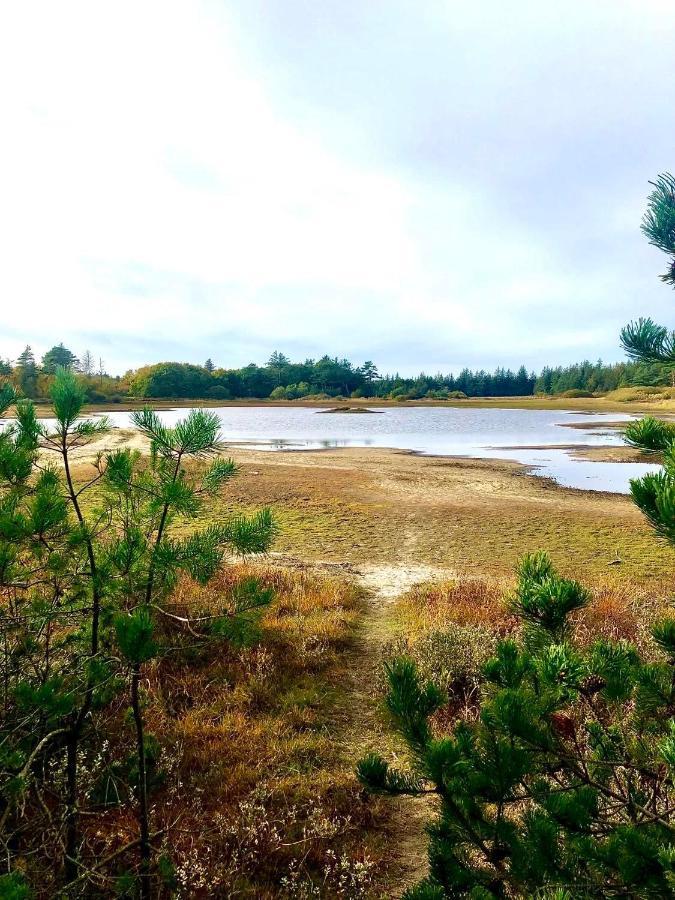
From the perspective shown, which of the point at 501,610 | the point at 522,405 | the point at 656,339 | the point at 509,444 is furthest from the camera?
the point at 522,405

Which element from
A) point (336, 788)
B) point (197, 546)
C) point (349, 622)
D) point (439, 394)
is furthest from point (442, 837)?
point (439, 394)

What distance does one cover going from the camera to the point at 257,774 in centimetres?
389

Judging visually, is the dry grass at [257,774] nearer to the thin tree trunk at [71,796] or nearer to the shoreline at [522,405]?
the thin tree trunk at [71,796]

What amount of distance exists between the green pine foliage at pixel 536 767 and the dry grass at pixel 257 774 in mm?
1472

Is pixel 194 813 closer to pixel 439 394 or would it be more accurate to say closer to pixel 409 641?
pixel 409 641

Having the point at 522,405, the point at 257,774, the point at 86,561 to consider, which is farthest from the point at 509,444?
the point at 522,405

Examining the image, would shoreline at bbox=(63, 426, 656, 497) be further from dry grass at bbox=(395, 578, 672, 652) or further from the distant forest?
the distant forest

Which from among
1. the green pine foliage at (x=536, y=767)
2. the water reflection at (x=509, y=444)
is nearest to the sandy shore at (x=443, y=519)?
the water reflection at (x=509, y=444)

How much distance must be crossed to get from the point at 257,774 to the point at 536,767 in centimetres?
277

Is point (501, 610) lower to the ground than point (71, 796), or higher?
lower

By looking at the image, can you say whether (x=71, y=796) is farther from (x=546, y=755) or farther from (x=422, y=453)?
(x=422, y=453)

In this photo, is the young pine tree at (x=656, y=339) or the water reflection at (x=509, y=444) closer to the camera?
the young pine tree at (x=656, y=339)

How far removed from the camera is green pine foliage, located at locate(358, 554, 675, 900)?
5.73ft

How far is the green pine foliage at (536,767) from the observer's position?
1.75 meters
